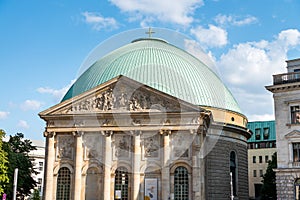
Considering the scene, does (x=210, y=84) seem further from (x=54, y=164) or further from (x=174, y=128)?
(x=54, y=164)

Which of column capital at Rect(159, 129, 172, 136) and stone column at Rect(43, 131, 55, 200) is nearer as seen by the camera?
column capital at Rect(159, 129, 172, 136)

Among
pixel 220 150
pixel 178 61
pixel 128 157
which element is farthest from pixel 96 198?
pixel 178 61

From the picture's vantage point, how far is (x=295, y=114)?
45.2m

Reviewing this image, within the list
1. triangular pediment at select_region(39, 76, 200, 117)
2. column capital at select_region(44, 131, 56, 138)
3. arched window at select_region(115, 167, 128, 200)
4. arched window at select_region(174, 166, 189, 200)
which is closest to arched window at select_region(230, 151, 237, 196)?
arched window at select_region(174, 166, 189, 200)

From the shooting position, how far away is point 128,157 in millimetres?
49188

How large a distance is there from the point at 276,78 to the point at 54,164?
25.6m

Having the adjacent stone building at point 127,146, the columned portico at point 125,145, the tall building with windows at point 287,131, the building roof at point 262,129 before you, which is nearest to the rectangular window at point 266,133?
the building roof at point 262,129

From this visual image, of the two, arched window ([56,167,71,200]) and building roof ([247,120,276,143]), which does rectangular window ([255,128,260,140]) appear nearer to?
building roof ([247,120,276,143])

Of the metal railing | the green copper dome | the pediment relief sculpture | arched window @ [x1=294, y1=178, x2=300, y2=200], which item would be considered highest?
the green copper dome

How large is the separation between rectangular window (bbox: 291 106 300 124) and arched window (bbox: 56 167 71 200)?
24513 millimetres

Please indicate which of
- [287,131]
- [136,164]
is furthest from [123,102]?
[287,131]

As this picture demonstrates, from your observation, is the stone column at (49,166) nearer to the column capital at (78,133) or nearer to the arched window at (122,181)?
the column capital at (78,133)

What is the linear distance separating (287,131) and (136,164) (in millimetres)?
15862

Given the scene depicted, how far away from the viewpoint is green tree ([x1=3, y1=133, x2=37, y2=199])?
58.6 meters
